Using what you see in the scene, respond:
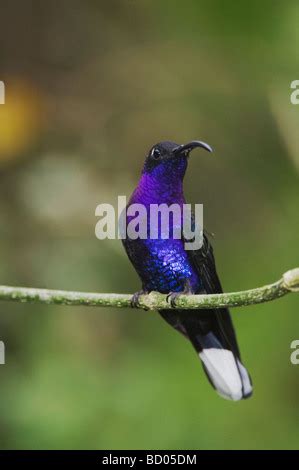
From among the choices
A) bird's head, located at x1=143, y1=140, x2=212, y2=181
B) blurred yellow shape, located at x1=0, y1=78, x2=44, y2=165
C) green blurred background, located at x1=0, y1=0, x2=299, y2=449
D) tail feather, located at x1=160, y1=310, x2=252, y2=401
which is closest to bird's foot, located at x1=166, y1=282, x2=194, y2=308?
tail feather, located at x1=160, y1=310, x2=252, y2=401

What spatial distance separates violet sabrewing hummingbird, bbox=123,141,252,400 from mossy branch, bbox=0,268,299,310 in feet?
1.63

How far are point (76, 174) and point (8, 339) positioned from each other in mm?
1070

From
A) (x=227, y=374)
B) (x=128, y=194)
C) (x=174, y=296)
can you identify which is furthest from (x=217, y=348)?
(x=128, y=194)

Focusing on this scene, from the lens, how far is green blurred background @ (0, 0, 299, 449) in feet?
13.4

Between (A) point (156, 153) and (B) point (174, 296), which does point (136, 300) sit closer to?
(B) point (174, 296)

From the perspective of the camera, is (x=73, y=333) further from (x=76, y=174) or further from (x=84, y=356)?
(x=76, y=174)

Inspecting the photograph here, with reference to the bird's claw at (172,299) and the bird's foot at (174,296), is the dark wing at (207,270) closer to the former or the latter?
the bird's foot at (174,296)

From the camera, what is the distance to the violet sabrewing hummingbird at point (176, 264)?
2.78 meters

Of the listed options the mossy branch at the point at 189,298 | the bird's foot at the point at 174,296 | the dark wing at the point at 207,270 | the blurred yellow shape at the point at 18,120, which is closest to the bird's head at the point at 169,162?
the dark wing at the point at 207,270

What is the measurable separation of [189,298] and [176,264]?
740 mm

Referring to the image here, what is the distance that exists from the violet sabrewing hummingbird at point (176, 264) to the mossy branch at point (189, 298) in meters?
0.50

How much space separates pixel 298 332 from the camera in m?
4.11

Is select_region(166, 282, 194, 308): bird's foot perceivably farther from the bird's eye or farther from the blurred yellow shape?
the blurred yellow shape
